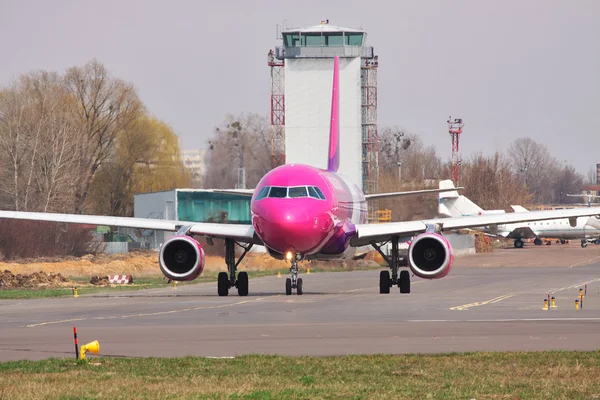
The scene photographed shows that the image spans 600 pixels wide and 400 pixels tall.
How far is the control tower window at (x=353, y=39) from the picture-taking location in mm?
95312

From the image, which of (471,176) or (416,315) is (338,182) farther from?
(471,176)

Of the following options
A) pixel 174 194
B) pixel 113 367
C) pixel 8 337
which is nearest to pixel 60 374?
pixel 113 367

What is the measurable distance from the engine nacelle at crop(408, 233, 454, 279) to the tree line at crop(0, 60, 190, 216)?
184 feet

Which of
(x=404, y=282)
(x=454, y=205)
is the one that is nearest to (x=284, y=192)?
(x=404, y=282)

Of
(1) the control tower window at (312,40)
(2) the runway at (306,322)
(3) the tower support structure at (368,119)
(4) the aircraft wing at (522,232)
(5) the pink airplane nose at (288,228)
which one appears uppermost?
(1) the control tower window at (312,40)

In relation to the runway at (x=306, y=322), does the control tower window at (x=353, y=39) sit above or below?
above

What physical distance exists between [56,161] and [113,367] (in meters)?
72.4

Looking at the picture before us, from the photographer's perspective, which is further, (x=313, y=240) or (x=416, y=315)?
(x=313, y=240)

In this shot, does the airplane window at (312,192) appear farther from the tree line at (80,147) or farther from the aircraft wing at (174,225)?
the tree line at (80,147)

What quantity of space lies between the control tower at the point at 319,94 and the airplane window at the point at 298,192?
59756mm

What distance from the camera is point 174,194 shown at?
87875 millimetres

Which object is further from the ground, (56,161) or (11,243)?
(56,161)

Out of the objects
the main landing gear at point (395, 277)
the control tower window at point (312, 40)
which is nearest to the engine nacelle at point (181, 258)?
the main landing gear at point (395, 277)

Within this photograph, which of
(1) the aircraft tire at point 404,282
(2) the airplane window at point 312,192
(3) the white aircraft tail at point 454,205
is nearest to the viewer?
(2) the airplane window at point 312,192
